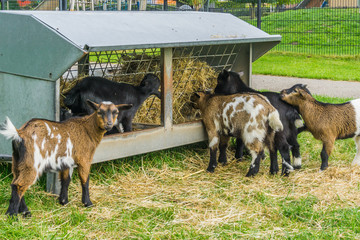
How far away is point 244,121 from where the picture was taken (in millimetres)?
6195

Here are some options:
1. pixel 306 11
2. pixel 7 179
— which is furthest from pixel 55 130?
pixel 306 11

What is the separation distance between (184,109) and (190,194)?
2.06 meters

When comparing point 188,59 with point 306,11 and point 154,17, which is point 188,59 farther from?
point 306,11

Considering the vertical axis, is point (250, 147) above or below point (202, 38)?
below

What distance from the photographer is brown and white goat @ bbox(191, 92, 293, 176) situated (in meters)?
6.11

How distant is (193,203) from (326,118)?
2.15 m

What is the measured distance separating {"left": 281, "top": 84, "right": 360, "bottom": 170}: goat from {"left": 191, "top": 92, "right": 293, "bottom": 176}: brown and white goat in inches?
18.8

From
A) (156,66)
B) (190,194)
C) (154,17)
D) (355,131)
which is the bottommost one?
(190,194)

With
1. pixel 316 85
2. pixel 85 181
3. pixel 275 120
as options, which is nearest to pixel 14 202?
pixel 85 181

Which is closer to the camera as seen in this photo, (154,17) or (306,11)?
(154,17)

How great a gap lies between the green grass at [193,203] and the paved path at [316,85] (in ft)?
14.9

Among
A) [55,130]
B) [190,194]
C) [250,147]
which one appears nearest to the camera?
[55,130]

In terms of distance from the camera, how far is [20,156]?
4.56 m

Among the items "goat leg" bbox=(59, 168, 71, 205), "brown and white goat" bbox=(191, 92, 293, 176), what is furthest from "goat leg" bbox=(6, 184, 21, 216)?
"brown and white goat" bbox=(191, 92, 293, 176)
